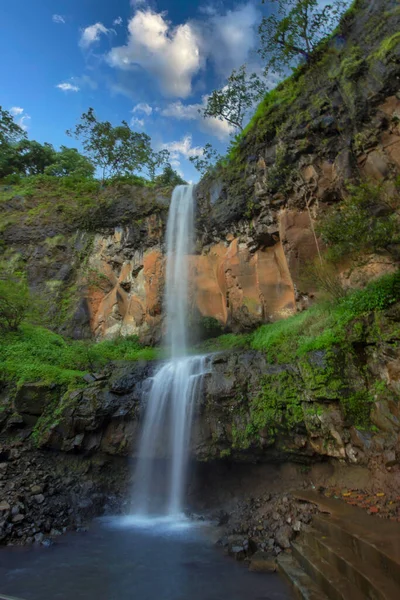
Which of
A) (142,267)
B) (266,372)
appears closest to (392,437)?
(266,372)

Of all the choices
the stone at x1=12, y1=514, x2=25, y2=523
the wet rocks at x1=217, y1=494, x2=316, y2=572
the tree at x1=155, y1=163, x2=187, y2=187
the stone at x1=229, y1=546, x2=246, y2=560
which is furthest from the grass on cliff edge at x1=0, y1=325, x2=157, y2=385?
the tree at x1=155, y1=163, x2=187, y2=187

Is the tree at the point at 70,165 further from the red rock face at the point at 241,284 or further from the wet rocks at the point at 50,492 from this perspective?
the wet rocks at the point at 50,492

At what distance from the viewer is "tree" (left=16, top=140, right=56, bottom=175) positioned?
89.8 feet

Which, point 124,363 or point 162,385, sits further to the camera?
point 124,363

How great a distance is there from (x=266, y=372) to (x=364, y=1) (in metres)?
15.4

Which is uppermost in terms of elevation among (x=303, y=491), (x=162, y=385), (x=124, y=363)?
(x=124, y=363)

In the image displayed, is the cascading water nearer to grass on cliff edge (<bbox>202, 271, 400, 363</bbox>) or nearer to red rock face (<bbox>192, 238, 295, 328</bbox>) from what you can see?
grass on cliff edge (<bbox>202, 271, 400, 363</bbox>)

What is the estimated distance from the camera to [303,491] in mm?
8727

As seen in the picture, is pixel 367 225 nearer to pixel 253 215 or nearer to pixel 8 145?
pixel 253 215

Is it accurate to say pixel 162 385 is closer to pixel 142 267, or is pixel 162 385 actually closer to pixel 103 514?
pixel 103 514

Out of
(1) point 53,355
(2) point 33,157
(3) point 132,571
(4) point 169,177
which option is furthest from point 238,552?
(2) point 33,157

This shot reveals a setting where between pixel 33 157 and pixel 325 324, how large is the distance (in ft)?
88.3

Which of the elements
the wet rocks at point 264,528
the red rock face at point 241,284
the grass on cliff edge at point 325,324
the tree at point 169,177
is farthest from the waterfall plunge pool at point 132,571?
the tree at point 169,177

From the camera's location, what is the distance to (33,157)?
90.7 feet
